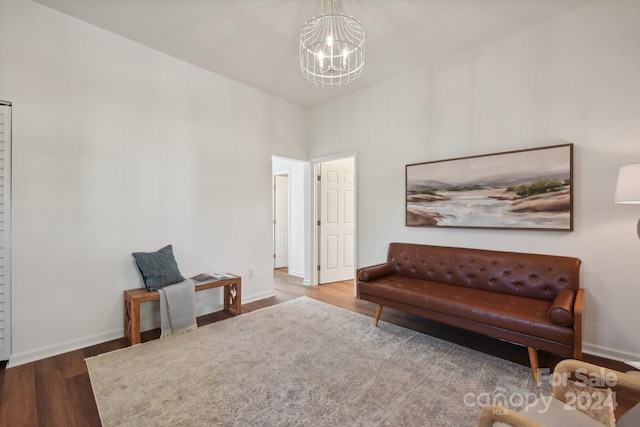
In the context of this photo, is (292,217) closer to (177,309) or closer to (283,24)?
(177,309)

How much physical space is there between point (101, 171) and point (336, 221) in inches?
131

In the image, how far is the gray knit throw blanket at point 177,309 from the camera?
2758mm

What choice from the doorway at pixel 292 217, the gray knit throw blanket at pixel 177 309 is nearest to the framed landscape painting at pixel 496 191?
the doorway at pixel 292 217

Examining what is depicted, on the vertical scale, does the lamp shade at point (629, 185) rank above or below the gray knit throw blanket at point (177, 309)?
above

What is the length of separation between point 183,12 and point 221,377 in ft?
9.90

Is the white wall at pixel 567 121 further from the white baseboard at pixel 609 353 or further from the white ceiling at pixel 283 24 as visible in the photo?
the white ceiling at pixel 283 24

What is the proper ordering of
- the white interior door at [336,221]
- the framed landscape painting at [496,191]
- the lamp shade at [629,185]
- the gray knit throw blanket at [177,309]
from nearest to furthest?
the lamp shade at [629,185]
the framed landscape painting at [496,191]
the gray knit throw blanket at [177,309]
the white interior door at [336,221]

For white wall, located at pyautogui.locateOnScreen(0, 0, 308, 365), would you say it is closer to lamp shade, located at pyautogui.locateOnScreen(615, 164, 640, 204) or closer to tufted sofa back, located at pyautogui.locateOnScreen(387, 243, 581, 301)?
tufted sofa back, located at pyautogui.locateOnScreen(387, 243, 581, 301)

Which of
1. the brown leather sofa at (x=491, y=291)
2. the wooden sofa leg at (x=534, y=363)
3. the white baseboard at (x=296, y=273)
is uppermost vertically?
the brown leather sofa at (x=491, y=291)

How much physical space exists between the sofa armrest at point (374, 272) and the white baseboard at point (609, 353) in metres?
1.80

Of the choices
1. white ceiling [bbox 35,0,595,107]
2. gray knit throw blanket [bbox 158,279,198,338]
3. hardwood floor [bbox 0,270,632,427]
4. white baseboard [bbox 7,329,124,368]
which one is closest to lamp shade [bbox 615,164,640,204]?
hardwood floor [bbox 0,270,632,427]

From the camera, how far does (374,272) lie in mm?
3156

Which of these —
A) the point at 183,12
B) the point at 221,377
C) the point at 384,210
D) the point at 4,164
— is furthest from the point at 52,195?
the point at 384,210

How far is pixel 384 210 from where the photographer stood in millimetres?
3846
